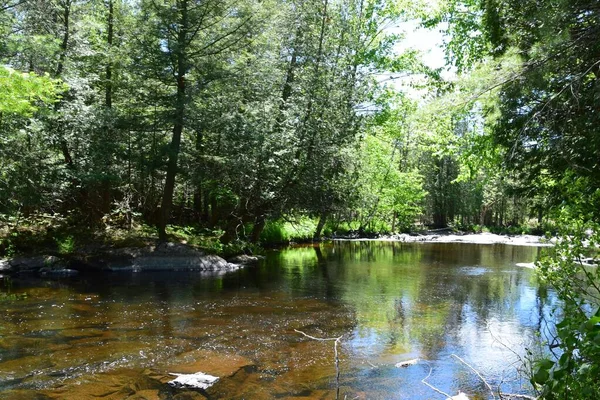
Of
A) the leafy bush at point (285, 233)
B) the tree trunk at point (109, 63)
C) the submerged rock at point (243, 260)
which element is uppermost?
the tree trunk at point (109, 63)

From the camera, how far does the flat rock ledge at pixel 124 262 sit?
604 inches

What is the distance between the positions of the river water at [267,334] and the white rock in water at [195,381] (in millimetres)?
151

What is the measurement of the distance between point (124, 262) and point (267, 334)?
938 centimetres

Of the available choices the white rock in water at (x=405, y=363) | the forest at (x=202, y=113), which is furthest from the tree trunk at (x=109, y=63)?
the white rock in water at (x=405, y=363)

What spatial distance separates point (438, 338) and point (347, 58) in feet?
57.9

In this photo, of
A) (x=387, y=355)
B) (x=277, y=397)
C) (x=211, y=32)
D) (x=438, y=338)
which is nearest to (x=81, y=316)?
(x=277, y=397)

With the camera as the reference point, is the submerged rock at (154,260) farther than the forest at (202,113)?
Yes

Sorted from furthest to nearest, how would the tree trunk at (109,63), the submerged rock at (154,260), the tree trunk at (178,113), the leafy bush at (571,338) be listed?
the tree trunk at (109,63), the tree trunk at (178,113), the submerged rock at (154,260), the leafy bush at (571,338)

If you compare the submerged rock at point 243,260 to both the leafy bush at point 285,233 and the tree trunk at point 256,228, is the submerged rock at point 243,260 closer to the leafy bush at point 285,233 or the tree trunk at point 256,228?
the tree trunk at point 256,228

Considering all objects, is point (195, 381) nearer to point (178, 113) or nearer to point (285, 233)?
point (178, 113)

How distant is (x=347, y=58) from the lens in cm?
2344

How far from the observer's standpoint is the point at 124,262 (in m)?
16.4

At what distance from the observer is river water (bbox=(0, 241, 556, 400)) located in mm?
6406

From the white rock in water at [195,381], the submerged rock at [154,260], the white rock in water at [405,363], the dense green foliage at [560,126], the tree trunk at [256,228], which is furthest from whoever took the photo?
the tree trunk at [256,228]
